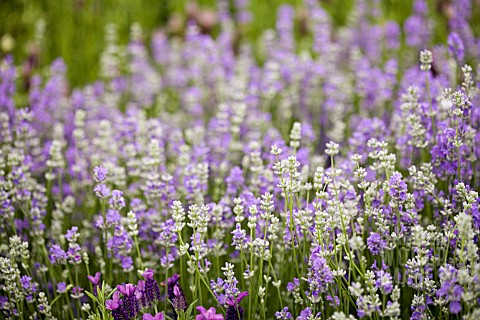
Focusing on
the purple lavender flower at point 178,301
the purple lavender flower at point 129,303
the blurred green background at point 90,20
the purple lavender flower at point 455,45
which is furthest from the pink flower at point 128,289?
the blurred green background at point 90,20

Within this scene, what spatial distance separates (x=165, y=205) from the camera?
7.65ft

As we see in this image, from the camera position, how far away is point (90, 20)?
16.6 feet

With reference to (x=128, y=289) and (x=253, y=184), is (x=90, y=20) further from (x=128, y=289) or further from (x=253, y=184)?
(x=128, y=289)

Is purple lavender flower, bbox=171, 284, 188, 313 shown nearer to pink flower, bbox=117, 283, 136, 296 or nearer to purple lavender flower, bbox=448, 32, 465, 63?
pink flower, bbox=117, 283, 136, 296

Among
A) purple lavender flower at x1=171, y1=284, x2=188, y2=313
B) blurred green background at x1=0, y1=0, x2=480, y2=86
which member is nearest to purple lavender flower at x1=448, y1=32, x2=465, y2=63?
purple lavender flower at x1=171, y1=284, x2=188, y2=313

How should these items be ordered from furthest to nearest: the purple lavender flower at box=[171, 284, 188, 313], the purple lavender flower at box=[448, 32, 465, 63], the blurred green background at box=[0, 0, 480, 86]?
the blurred green background at box=[0, 0, 480, 86] < the purple lavender flower at box=[448, 32, 465, 63] < the purple lavender flower at box=[171, 284, 188, 313]

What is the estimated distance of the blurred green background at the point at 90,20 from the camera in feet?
15.1

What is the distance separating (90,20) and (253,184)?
329cm

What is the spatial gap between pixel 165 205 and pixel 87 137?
1350 mm

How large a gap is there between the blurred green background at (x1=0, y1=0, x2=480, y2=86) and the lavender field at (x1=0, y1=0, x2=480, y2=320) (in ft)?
0.43

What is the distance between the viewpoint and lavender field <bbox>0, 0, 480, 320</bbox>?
180 cm

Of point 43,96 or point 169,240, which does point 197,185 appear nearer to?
point 169,240

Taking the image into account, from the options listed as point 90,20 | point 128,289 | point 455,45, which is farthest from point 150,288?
point 90,20

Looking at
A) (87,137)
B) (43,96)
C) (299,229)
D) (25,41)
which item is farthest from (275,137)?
(25,41)
